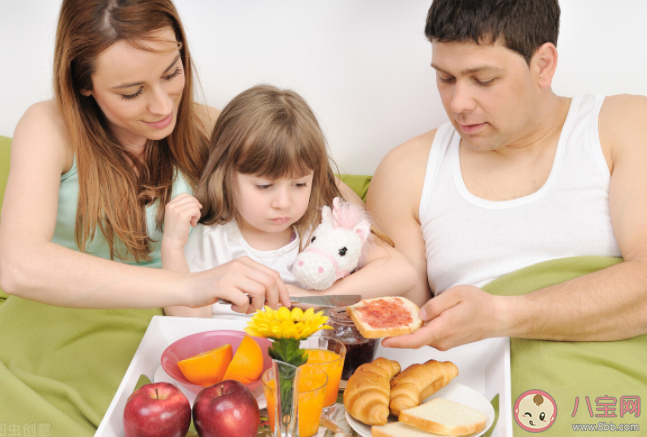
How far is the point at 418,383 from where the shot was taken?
3.86ft

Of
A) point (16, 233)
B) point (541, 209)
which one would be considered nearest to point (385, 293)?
point (541, 209)

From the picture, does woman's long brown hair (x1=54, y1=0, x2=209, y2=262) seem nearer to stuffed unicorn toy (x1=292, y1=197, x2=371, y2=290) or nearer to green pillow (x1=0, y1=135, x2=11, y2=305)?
stuffed unicorn toy (x1=292, y1=197, x2=371, y2=290)

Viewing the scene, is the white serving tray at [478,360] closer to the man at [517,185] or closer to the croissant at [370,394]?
the man at [517,185]

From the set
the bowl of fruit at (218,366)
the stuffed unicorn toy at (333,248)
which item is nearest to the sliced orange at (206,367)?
the bowl of fruit at (218,366)

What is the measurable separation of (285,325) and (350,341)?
14.3 inches

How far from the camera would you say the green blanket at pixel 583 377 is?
1.36 metres

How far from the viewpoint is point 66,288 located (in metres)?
1.37

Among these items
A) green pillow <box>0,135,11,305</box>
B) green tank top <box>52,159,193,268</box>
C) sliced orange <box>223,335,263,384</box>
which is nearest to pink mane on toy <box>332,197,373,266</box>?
green tank top <box>52,159,193,268</box>

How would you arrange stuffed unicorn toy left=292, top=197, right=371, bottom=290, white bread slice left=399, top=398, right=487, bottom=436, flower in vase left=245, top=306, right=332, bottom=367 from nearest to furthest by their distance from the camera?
flower in vase left=245, top=306, right=332, bottom=367 < white bread slice left=399, top=398, right=487, bottom=436 < stuffed unicorn toy left=292, top=197, right=371, bottom=290

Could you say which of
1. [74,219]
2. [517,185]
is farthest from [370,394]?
[74,219]

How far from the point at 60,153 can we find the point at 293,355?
103cm

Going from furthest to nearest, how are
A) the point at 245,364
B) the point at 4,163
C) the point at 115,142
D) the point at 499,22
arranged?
1. the point at 4,163
2. the point at 115,142
3. the point at 499,22
4. the point at 245,364

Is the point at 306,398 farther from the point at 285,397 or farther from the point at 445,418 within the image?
the point at 445,418

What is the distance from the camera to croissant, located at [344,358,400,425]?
1.10m
